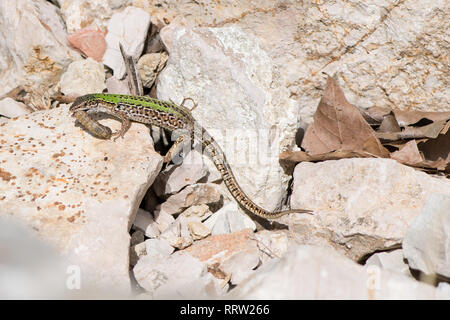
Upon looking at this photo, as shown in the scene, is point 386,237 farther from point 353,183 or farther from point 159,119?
point 159,119

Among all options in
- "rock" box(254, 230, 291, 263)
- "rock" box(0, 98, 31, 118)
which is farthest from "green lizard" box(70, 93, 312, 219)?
"rock" box(0, 98, 31, 118)

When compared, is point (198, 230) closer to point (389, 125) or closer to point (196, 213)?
point (196, 213)

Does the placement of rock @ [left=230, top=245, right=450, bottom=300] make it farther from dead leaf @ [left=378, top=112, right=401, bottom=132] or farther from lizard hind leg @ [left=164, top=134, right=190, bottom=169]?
lizard hind leg @ [left=164, top=134, right=190, bottom=169]

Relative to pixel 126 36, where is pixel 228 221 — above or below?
below

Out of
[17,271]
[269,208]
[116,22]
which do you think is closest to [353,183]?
[269,208]

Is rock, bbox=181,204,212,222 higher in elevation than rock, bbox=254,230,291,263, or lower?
higher

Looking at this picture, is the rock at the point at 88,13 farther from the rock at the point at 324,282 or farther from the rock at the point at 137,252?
the rock at the point at 324,282

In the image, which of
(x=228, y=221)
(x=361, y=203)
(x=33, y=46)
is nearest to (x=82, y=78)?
(x=33, y=46)
